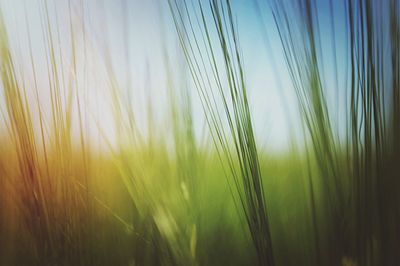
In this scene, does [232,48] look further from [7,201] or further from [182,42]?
[7,201]

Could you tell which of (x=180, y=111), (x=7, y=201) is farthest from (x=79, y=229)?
(x=180, y=111)

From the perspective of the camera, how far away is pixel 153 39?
2.37 ft

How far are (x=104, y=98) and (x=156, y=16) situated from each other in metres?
0.18

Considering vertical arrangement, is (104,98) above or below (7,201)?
above

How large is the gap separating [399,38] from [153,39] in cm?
46

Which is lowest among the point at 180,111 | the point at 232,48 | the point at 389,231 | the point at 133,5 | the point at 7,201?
the point at 389,231

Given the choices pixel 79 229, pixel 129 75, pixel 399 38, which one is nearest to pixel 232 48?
pixel 129 75

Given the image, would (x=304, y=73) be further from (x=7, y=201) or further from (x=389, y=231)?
(x=7, y=201)

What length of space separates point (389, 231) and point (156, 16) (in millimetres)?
573

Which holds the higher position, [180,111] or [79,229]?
[180,111]

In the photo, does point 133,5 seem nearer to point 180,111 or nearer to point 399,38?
point 180,111

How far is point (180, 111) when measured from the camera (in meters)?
0.71

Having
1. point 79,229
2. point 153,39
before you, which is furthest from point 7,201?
point 153,39

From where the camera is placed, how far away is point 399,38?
0.73m
